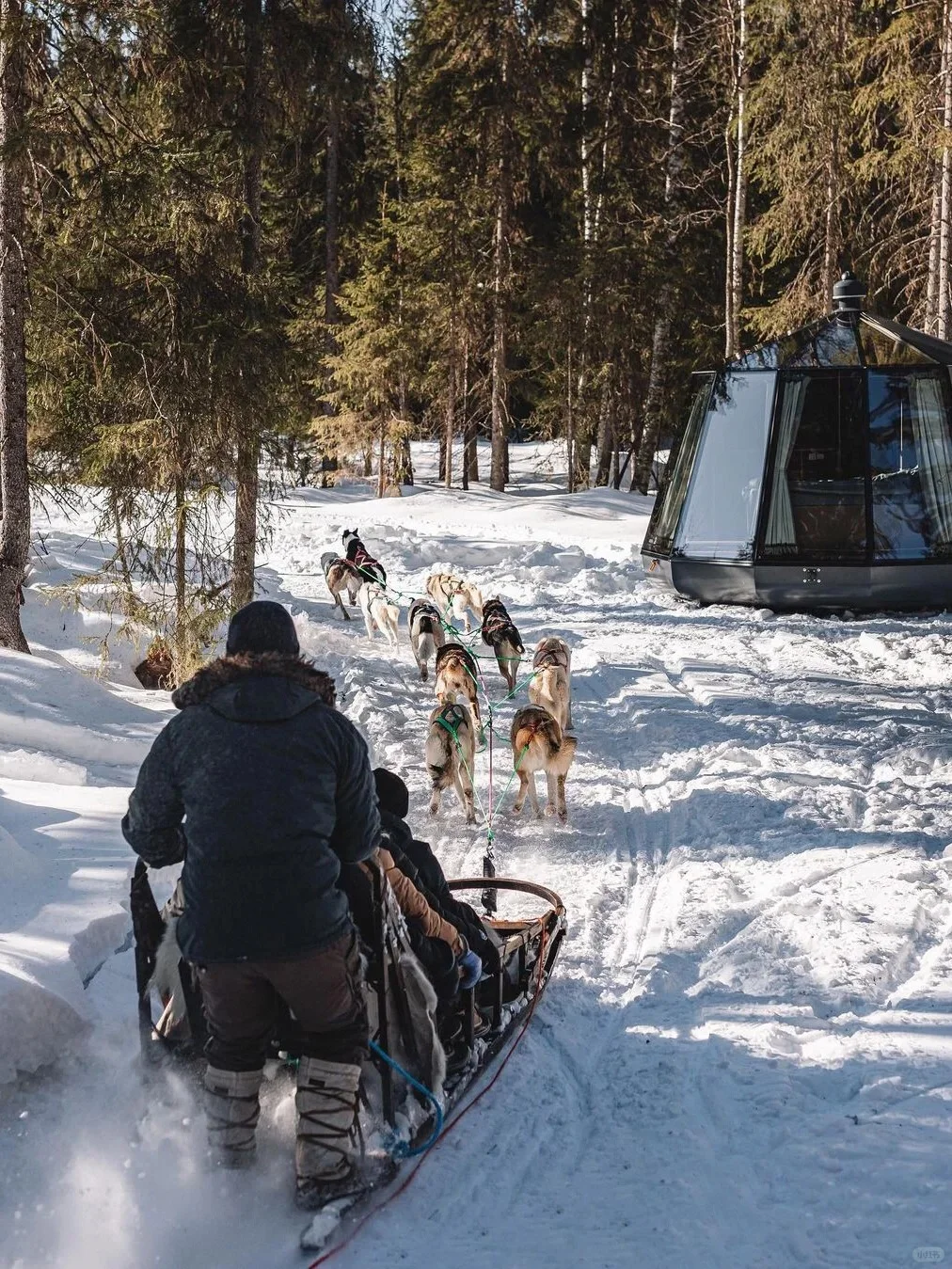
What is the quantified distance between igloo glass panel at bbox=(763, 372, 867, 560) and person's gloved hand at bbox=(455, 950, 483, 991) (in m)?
10.9

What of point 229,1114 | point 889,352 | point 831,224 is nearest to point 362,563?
point 889,352

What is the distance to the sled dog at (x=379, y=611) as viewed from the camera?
524 inches

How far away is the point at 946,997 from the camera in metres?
4.58

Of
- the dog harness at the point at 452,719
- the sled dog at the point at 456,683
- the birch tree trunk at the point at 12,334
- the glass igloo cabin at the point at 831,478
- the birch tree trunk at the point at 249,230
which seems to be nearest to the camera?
the dog harness at the point at 452,719

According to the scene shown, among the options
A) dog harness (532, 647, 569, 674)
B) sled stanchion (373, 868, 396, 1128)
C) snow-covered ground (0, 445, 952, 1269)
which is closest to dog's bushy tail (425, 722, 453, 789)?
snow-covered ground (0, 445, 952, 1269)

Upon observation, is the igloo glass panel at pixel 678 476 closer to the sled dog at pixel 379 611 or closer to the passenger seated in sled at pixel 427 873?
the sled dog at pixel 379 611

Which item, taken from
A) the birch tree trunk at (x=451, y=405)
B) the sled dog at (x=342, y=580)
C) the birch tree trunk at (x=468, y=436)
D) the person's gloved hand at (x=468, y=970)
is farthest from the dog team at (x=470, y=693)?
the birch tree trunk at (x=468, y=436)

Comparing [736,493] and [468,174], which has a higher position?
[468,174]

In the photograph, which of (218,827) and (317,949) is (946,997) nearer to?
(317,949)

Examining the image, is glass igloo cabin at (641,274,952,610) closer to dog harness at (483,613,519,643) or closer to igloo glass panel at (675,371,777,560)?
igloo glass panel at (675,371,777,560)

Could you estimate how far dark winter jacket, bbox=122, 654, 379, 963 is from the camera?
3.24m

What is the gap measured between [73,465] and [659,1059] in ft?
29.3

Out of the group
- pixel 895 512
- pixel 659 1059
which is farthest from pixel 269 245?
pixel 659 1059

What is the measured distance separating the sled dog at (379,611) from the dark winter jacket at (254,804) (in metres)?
9.93
